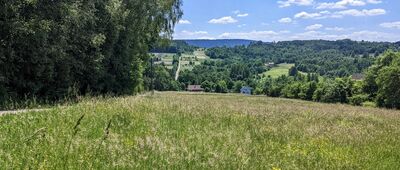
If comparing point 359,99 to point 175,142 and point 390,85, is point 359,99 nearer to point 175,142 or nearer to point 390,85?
point 390,85

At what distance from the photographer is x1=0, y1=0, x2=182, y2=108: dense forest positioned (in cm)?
1977

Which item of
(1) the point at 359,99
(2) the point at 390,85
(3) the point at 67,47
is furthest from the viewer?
(1) the point at 359,99

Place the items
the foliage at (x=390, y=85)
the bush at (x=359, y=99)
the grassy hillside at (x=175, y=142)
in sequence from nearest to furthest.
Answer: the grassy hillside at (x=175, y=142) → the foliage at (x=390, y=85) → the bush at (x=359, y=99)

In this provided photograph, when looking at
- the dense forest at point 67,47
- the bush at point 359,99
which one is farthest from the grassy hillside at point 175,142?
the bush at point 359,99

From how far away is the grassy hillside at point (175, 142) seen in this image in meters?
5.66

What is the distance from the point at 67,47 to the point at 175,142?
721 inches

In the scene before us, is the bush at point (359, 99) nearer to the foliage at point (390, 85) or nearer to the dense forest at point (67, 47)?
the foliage at point (390, 85)

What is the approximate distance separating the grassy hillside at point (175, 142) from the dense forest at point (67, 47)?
4.31 metres

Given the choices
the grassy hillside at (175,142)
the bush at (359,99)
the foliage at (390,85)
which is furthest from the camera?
the bush at (359,99)

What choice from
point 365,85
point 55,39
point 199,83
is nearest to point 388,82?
point 365,85

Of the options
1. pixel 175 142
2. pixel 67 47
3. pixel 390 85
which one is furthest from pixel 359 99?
pixel 175 142

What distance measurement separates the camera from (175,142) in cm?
728

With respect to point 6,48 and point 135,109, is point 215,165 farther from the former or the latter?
point 6,48

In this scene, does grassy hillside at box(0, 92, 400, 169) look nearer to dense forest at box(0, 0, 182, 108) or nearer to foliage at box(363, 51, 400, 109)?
dense forest at box(0, 0, 182, 108)
